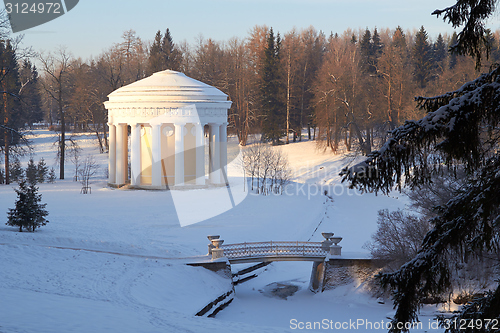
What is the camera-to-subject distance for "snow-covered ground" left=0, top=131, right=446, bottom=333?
1345 cm

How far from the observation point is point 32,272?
17.3m

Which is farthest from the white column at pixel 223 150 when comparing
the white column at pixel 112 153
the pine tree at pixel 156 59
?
the pine tree at pixel 156 59

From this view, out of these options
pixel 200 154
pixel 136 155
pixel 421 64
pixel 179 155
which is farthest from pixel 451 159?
pixel 421 64

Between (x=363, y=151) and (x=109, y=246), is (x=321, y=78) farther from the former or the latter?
(x=109, y=246)

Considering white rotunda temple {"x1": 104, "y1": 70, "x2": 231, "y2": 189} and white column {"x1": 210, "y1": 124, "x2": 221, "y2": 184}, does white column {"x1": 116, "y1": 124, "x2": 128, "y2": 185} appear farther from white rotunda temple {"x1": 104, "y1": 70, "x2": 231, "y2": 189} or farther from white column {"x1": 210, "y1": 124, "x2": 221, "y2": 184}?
white column {"x1": 210, "y1": 124, "x2": 221, "y2": 184}

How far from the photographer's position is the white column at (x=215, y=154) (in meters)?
38.4

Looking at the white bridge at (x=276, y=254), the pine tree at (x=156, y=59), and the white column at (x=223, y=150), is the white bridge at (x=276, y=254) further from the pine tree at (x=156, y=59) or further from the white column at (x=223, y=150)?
the pine tree at (x=156, y=59)

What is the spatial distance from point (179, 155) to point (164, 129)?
2.46 meters

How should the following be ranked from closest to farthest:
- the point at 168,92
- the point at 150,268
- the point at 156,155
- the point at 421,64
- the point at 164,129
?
1. the point at 150,268
2. the point at 168,92
3. the point at 156,155
4. the point at 164,129
5. the point at 421,64

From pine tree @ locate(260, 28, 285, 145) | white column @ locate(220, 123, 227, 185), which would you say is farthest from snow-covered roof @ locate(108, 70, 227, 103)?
pine tree @ locate(260, 28, 285, 145)

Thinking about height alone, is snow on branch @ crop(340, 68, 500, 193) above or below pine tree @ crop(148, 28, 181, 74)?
below

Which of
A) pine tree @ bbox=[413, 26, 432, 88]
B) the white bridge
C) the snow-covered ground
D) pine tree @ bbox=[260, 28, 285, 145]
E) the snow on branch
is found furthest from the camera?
pine tree @ bbox=[413, 26, 432, 88]

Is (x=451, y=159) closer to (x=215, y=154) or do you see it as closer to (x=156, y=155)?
(x=156, y=155)

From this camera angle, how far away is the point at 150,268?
19.6 metres
